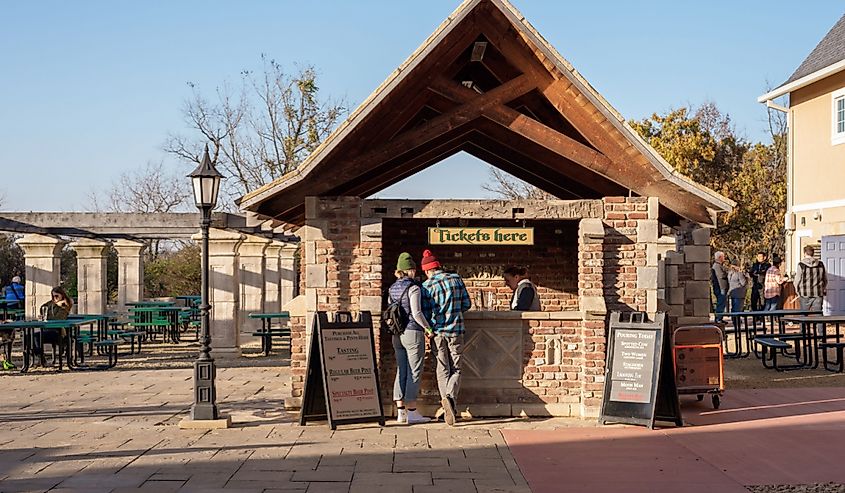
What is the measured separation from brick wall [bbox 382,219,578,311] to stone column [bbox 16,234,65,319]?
26.3ft

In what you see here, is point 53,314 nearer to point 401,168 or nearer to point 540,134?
point 401,168

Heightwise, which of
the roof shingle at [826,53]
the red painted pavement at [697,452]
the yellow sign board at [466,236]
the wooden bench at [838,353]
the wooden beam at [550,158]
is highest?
the roof shingle at [826,53]

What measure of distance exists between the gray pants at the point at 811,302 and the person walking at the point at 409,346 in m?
11.8

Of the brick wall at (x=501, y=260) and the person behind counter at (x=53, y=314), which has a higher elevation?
the brick wall at (x=501, y=260)

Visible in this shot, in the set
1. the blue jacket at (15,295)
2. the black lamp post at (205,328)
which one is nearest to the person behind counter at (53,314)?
the black lamp post at (205,328)

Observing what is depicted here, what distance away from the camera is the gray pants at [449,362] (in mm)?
10297

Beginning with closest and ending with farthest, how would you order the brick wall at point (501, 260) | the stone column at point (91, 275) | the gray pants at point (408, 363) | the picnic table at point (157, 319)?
the gray pants at point (408, 363) < the brick wall at point (501, 260) < the picnic table at point (157, 319) < the stone column at point (91, 275)

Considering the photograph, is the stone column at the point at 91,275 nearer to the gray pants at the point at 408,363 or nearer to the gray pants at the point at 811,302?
the gray pants at the point at 408,363

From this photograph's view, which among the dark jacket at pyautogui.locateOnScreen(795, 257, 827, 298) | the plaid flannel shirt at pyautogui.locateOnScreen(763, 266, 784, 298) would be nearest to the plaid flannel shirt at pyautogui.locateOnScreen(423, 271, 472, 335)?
the dark jacket at pyautogui.locateOnScreen(795, 257, 827, 298)

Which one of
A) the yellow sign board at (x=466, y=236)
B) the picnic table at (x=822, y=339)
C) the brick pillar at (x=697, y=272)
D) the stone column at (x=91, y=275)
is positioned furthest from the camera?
the stone column at (x=91, y=275)

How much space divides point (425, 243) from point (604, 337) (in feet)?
14.0

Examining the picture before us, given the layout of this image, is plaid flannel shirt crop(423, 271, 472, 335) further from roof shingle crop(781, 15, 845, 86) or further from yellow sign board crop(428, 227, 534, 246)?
roof shingle crop(781, 15, 845, 86)

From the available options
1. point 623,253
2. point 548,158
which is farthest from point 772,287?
point 623,253

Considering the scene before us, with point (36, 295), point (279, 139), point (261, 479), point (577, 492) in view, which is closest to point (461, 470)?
point (577, 492)
